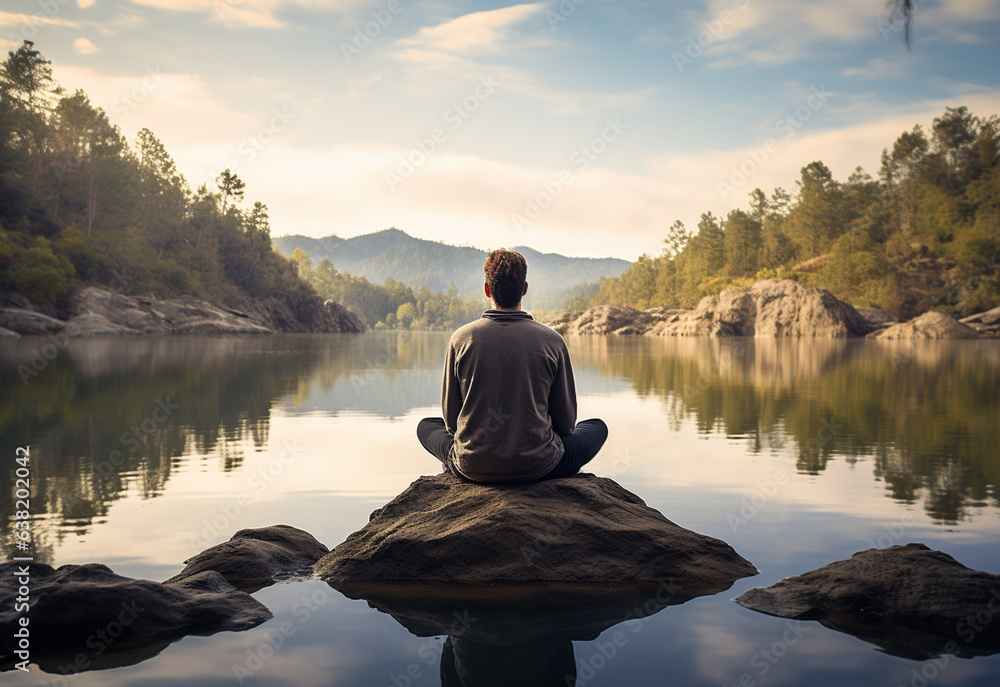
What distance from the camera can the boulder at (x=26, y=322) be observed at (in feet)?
136

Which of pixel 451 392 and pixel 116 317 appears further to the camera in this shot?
pixel 116 317

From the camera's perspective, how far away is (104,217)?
6681 centimetres

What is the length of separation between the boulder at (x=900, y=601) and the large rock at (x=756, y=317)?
58226 millimetres

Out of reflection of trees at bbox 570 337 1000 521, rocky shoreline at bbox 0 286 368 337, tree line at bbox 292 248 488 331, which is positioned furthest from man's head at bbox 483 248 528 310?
tree line at bbox 292 248 488 331

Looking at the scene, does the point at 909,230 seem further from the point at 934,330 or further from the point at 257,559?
the point at 257,559

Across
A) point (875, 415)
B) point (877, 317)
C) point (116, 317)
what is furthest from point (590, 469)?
point (877, 317)

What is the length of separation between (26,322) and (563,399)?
156ft

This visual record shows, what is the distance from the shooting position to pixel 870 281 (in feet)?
217

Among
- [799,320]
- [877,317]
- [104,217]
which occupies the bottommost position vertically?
[799,320]

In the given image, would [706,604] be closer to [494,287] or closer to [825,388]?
[494,287]

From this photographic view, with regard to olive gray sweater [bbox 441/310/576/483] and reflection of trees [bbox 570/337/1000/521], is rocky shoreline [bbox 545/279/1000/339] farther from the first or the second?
olive gray sweater [bbox 441/310/576/483]

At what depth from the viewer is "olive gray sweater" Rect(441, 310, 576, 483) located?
4.58 m

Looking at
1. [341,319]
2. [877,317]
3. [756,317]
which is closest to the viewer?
[877,317]

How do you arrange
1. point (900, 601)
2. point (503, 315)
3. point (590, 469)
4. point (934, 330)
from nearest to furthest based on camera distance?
point (900, 601), point (503, 315), point (590, 469), point (934, 330)
